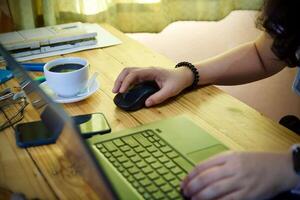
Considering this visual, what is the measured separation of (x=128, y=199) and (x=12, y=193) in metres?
0.19

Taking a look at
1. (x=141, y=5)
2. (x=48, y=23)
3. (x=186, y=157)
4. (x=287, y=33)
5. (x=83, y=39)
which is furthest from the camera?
(x=141, y=5)

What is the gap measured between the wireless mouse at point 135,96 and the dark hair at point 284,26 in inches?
11.7

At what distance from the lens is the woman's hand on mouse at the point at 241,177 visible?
0.63 m

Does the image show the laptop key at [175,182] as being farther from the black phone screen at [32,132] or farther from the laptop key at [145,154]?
the black phone screen at [32,132]

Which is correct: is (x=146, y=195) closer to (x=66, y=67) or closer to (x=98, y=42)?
(x=66, y=67)

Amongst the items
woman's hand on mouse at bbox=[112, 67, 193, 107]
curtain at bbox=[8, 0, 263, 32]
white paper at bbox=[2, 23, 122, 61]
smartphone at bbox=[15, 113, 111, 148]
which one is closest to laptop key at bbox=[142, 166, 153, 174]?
smartphone at bbox=[15, 113, 111, 148]

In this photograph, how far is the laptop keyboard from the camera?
0.66 meters

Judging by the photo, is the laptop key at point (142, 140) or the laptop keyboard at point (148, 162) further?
the laptop key at point (142, 140)

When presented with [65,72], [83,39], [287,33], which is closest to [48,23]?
[83,39]

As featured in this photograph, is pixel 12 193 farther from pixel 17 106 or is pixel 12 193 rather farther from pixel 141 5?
pixel 141 5

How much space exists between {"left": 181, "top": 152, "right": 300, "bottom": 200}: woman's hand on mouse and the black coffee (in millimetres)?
451

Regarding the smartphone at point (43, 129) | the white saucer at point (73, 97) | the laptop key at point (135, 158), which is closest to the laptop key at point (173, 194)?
the laptop key at point (135, 158)

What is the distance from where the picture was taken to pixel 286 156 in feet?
2.27

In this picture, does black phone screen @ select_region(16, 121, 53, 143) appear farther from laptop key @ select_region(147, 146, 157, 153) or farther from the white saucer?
laptop key @ select_region(147, 146, 157, 153)
